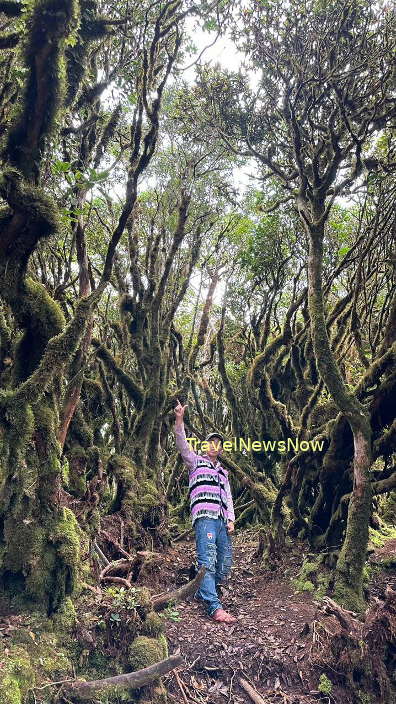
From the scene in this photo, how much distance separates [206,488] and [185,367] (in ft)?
17.2

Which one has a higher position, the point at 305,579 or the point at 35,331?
the point at 35,331

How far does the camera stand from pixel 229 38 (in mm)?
7875

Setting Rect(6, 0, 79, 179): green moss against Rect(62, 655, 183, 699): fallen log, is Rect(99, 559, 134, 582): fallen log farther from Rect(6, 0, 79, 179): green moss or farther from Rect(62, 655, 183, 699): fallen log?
Rect(6, 0, 79, 179): green moss

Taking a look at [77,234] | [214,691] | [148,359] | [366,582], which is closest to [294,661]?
[214,691]

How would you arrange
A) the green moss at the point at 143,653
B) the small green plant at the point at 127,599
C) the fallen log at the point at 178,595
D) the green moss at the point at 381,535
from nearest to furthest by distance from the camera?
1. the green moss at the point at 143,653
2. the small green plant at the point at 127,599
3. the fallen log at the point at 178,595
4. the green moss at the point at 381,535

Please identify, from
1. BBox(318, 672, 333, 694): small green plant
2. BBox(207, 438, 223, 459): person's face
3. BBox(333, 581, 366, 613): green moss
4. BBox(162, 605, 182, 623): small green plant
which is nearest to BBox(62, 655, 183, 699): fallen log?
BBox(162, 605, 182, 623): small green plant

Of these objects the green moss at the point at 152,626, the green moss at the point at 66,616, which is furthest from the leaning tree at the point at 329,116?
the green moss at the point at 66,616

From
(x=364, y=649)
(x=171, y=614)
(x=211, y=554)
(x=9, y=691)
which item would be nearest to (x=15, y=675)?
(x=9, y=691)

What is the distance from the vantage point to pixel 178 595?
18.2 feet

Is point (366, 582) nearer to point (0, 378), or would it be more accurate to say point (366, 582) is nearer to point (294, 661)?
point (294, 661)

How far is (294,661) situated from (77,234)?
5029 mm

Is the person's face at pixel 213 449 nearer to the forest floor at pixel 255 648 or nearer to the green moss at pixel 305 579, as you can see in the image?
the forest floor at pixel 255 648

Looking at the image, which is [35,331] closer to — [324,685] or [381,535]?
[324,685]

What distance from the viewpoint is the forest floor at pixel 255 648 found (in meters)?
4.57
